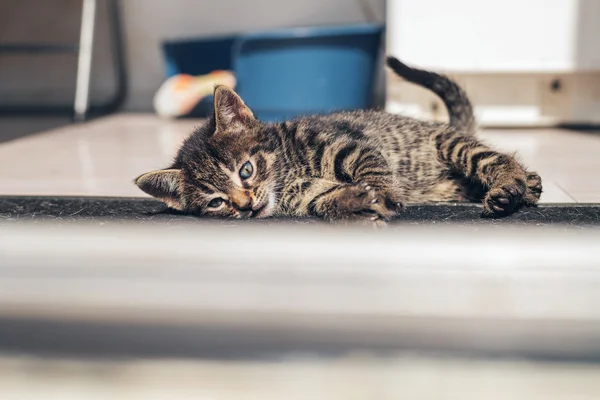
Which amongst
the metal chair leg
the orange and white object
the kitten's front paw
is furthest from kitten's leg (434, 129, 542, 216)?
the metal chair leg

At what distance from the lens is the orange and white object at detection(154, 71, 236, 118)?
3.00 metres

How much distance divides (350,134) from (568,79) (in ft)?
5.16

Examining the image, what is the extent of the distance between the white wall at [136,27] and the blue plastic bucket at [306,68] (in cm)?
67

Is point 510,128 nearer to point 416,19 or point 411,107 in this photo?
point 411,107

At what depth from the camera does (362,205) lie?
4.24 ft

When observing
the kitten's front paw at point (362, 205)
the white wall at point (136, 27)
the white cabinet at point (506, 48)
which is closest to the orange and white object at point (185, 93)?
the white wall at point (136, 27)

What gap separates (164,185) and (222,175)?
13cm

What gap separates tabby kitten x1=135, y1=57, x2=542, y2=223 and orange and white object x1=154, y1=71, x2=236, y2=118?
60.4 inches

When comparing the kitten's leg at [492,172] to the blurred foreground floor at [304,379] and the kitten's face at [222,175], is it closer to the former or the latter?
the blurred foreground floor at [304,379]

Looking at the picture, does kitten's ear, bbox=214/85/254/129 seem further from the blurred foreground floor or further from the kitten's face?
the blurred foreground floor

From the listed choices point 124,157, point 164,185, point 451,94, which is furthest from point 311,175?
point 124,157

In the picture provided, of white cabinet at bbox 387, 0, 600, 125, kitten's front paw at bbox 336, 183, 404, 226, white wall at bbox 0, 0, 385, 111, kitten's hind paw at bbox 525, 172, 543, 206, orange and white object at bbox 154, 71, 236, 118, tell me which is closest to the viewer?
kitten's front paw at bbox 336, 183, 404, 226

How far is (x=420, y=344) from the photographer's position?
1182 mm

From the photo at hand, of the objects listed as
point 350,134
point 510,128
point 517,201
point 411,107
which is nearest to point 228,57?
point 411,107
